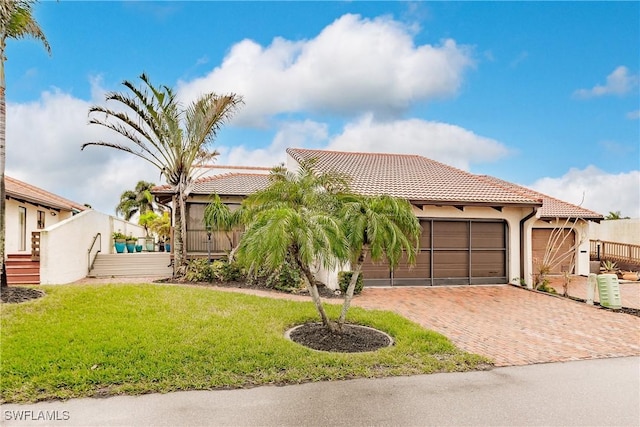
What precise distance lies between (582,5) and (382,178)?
816 cm

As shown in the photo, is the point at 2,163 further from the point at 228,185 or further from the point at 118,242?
the point at 118,242

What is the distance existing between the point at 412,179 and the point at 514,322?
7.68 m

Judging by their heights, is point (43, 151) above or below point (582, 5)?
below

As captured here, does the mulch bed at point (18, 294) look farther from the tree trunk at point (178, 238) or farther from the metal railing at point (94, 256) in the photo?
the metal railing at point (94, 256)

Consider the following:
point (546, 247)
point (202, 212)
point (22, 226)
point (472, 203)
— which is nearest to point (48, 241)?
point (22, 226)

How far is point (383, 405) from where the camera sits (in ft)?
13.7

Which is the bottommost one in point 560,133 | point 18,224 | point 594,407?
point 594,407

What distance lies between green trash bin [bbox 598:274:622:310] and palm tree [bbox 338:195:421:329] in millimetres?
7018

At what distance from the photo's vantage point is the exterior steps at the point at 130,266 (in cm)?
1549

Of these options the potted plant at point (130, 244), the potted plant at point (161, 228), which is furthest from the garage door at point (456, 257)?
the potted plant at point (161, 228)

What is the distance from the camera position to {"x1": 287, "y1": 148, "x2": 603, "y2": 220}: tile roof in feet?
41.9

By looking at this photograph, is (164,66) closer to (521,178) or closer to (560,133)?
(560,133)

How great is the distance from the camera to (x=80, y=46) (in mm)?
11641

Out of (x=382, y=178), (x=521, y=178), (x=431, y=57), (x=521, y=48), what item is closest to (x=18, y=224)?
(x=382, y=178)
